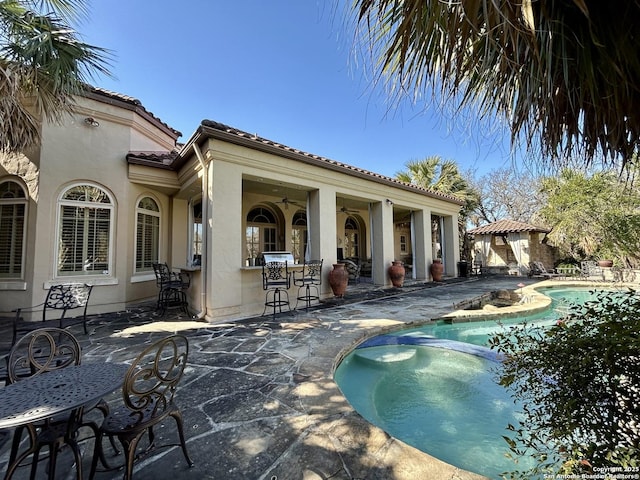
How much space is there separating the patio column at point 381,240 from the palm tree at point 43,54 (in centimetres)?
824

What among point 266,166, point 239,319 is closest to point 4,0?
point 266,166

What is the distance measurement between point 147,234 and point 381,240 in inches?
304

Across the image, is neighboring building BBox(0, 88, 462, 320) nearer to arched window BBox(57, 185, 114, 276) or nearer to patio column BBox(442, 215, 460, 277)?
arched window BBox(57, 185, 114, 276)

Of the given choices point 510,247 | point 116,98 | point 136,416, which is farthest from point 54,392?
point 510,247

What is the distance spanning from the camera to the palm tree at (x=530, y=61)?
1276 mm

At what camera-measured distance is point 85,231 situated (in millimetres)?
6875

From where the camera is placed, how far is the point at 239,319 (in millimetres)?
6051

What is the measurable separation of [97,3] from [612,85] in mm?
6685

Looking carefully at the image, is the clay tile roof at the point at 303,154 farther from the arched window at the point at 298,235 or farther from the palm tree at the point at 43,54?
the arched window at the point at 298,235

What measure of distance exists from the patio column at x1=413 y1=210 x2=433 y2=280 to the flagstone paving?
633 cm

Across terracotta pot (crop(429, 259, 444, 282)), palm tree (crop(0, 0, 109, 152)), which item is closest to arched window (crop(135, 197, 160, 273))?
palm tree (crop(0, 0, 109, 152))

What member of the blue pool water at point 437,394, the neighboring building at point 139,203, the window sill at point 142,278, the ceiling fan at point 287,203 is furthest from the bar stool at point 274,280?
the window sill at point 142,278

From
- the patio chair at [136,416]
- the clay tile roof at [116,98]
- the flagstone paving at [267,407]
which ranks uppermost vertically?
the clay tile roof at [116,98]

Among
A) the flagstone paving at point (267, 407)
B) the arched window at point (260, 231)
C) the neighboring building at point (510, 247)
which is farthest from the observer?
the neighboring building at point (510, 247)
